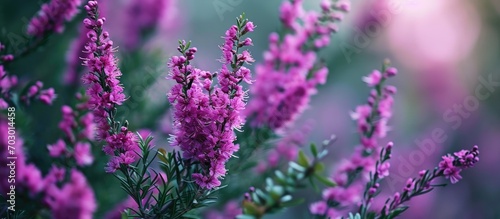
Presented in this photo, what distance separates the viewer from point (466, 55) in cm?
273

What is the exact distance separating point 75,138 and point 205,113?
393 millimetres

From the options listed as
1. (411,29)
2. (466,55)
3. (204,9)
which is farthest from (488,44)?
(204,9)

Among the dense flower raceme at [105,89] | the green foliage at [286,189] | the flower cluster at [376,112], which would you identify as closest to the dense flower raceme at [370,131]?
the flower cluster at [376,112]

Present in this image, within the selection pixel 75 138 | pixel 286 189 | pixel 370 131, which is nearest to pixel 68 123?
pixel 75 138

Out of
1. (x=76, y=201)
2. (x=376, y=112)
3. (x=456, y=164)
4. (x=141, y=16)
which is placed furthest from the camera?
(x=141, y=16)

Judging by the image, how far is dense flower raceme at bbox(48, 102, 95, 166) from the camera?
3.34 feet

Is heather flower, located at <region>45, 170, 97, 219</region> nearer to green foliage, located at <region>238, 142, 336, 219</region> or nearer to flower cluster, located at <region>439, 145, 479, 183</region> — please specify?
green foliage, located at <region>238, 142, 336, 219</region>

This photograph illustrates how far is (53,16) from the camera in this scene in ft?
3.28

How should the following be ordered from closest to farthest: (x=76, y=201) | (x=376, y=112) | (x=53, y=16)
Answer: (x=76, y=201)
(x=53, y=16)
(x=376, y=112)

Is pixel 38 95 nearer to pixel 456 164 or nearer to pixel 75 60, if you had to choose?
pixel 75 60

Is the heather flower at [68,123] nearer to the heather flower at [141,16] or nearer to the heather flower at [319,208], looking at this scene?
the heather flower at [319,208]

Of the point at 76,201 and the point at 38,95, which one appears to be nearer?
the point at 76,201

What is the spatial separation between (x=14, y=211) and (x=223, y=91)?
1.39ft

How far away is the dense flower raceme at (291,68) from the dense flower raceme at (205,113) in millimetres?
412
